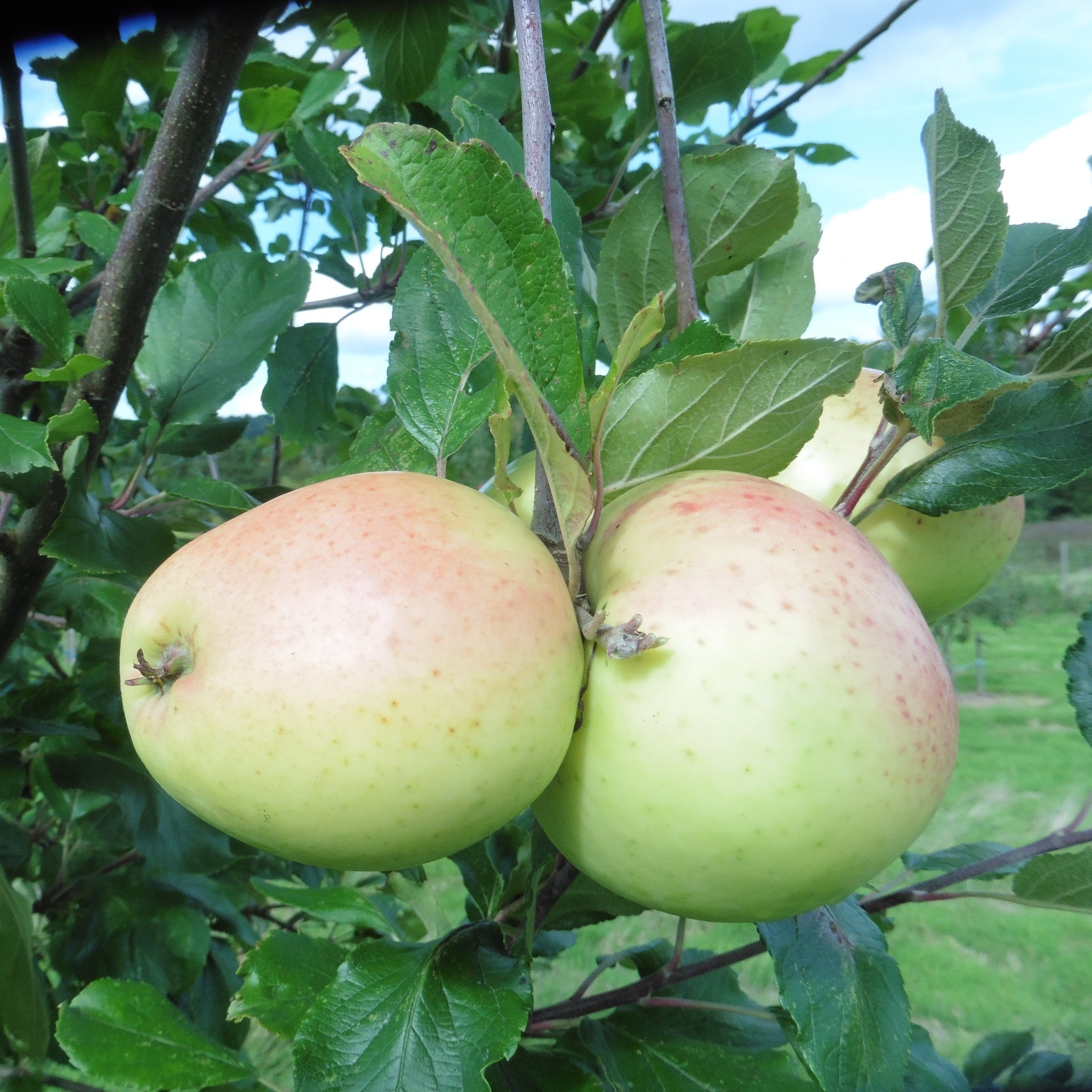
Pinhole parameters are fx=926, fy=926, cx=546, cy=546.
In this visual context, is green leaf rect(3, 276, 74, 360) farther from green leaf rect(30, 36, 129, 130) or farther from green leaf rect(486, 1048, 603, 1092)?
green leaf rect(486, 1048, 603, 1092)

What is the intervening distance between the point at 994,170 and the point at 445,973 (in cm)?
53

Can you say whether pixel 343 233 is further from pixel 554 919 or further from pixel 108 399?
pixel 554 919

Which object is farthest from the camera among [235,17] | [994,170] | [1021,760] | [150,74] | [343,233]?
[1021,760]

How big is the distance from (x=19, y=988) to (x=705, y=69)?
3.37 ft

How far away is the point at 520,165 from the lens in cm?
59

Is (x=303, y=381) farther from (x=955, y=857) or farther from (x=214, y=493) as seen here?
(x=955, y=857)

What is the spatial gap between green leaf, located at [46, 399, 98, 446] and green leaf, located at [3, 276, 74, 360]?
→ 0.25 ft

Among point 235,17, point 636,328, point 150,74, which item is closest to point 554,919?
point 636,328

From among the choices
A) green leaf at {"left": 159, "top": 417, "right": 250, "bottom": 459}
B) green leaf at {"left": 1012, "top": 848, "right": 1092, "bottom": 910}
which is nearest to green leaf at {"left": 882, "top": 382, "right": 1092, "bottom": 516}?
green leaf at {"left": 1012, "top": 848, "right": 1092, "bottom": 910}

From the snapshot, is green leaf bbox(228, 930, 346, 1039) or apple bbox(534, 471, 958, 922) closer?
apple bbox(534, 471, 958, 922)

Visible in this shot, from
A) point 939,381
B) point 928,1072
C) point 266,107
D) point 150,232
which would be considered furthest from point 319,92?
point 928,1072

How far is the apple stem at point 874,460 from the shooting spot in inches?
19.4

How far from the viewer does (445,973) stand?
0.53 metres

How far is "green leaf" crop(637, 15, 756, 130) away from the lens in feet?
3.01
